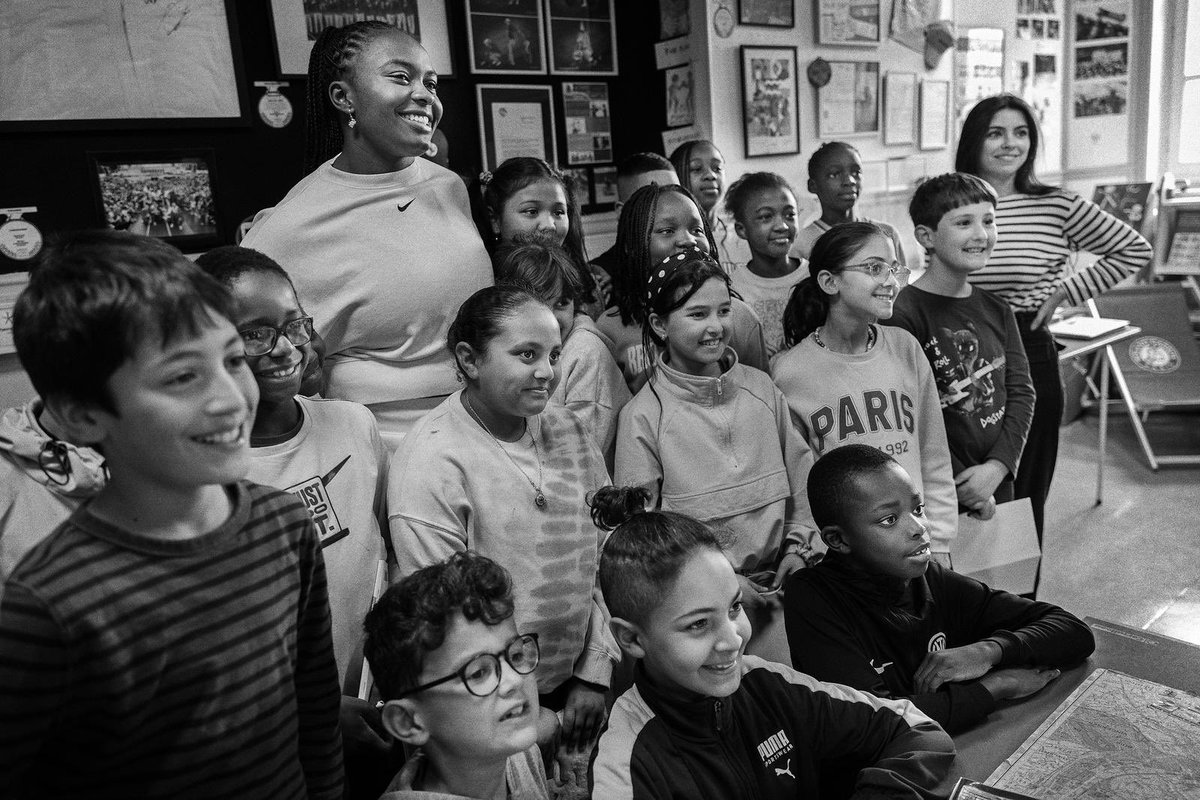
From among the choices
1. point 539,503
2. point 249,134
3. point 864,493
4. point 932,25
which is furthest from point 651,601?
point 932,25

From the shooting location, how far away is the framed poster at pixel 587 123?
3830mm

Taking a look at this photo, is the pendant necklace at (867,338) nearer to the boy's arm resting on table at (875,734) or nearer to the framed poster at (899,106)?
the boy's arm resting on table at (875,734)

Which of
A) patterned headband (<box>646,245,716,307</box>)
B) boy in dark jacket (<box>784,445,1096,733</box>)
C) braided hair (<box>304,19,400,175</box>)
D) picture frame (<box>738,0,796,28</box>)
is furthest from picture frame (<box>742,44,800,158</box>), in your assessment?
boy in dark jacket (<box>784,445,1096,733</box>)

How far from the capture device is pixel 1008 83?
5551mm

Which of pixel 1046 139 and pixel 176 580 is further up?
pixel 1046 139

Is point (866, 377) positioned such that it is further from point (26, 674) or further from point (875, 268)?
point (26, 674)

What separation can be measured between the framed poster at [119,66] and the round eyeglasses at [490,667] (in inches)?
87.1

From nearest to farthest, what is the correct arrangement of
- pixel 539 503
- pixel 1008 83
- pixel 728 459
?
pixel 539 503 < pixel 728 459 < pixel 1008 83

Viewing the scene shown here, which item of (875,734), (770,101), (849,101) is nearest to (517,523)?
(875,734)

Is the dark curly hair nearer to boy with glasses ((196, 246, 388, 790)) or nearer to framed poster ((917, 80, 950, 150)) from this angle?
boy with glasses ((196, 246, 388, 790))

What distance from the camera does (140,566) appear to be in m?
0.81

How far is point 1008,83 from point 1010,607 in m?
4.83

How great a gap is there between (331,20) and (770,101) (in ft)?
6.46

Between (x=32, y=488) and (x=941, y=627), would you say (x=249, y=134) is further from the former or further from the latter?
(x=941, y=627)
